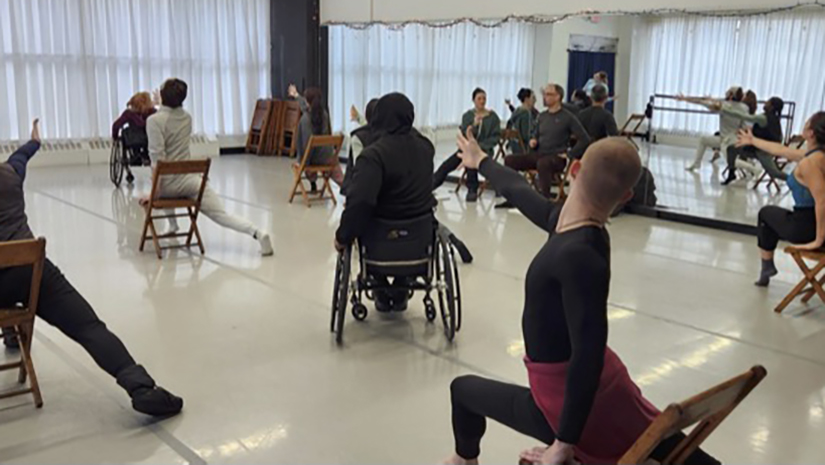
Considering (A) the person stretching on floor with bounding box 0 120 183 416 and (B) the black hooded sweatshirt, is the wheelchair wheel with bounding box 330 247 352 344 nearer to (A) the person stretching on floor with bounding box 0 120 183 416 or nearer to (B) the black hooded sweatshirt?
(B) the black hooded sweatshirt

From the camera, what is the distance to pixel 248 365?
12.2ft

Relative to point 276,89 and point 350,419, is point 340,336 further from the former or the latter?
point 276,89

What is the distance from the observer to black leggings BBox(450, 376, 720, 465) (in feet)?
6.51

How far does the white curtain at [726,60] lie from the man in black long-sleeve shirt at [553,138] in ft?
3.31

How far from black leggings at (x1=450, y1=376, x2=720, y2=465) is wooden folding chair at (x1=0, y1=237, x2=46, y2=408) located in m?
1.81

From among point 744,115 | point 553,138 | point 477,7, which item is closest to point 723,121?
point 744,115

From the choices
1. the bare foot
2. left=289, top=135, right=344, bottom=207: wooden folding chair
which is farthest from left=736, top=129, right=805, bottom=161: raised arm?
left=289, top=135, right=344, bottom=207: wooden folding chair

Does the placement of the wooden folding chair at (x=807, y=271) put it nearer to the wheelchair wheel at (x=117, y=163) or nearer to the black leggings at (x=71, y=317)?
the black leggings at (x=71, y=317)

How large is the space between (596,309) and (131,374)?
6.97ft

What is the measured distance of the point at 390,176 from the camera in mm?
3805

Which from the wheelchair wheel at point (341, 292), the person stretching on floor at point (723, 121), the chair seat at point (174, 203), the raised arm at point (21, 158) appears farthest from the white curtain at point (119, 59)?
the wheelchair wheel at point (341, 292)

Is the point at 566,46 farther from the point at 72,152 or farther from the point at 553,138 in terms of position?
the point at 72,152

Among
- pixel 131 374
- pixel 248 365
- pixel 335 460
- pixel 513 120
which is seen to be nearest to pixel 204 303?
pixel 248 365

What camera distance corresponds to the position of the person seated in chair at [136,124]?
27.3ft
